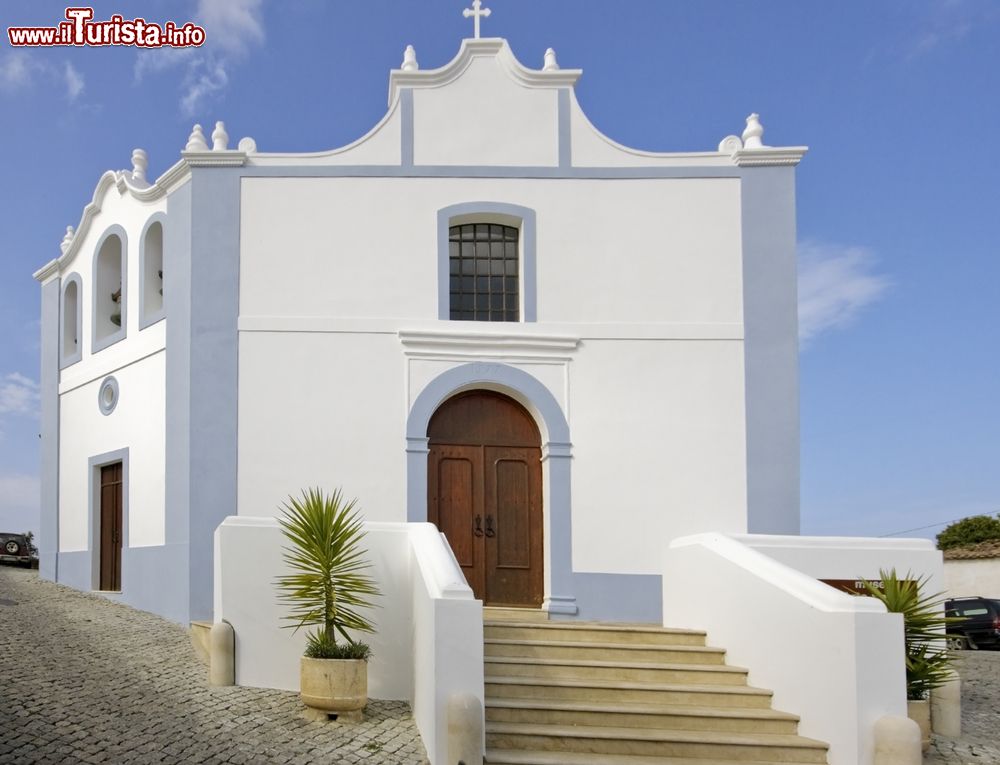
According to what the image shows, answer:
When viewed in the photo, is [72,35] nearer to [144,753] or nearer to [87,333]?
[87,333]

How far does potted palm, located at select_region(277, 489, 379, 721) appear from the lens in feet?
29.4

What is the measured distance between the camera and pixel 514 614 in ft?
39.3

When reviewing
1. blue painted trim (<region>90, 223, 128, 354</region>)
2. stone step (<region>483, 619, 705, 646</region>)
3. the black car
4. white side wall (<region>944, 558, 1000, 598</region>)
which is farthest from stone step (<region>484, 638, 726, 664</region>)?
white side wall (<region>944, 558, 1000, 598</region>)

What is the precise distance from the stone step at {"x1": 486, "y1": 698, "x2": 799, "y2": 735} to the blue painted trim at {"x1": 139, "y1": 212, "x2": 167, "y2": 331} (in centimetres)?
787

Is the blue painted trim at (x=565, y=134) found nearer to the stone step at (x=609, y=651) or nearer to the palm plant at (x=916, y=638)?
the stone step at (x=609, y=651)

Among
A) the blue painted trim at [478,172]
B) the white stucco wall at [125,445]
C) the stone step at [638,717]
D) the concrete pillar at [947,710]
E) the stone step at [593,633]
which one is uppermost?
the blue painted trim at [478,172]

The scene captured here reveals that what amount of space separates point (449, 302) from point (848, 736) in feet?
24.2

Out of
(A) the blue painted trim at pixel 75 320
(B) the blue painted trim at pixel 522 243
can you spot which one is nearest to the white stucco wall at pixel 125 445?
(A) the blue painted trim at pixel 75 320

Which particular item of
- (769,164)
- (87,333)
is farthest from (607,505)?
(87,333)

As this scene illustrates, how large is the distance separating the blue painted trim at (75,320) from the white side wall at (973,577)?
21.9 m

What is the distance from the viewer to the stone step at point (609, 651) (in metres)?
9.96

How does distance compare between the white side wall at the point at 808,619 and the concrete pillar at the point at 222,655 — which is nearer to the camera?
the white side wall at the point at 808,619

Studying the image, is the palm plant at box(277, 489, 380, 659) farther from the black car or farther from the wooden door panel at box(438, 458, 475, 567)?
the black car

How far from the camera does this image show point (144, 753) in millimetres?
7871
